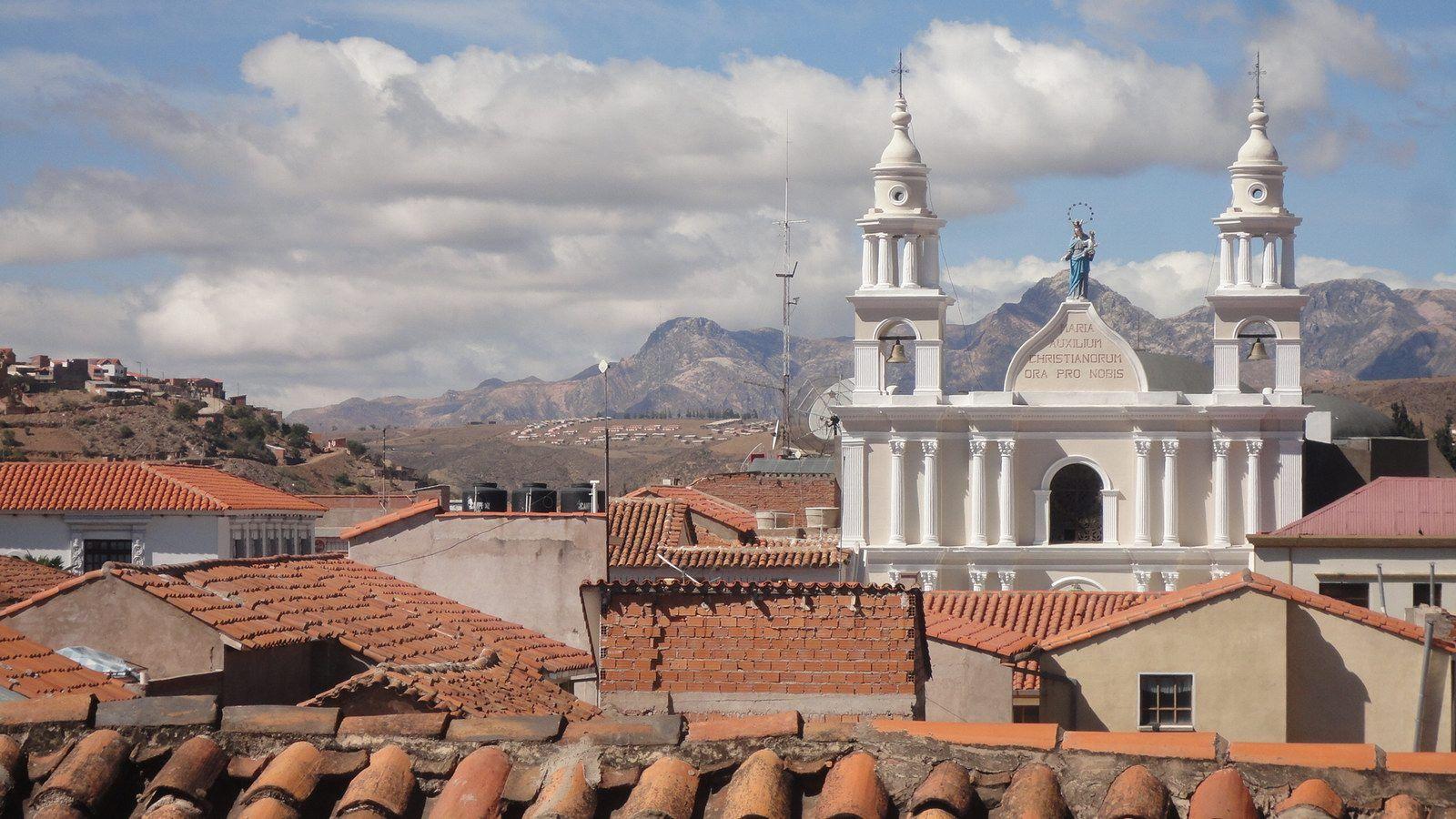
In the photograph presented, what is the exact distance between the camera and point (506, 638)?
20812mm

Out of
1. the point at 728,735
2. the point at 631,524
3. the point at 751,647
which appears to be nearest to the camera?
the point at 728,735

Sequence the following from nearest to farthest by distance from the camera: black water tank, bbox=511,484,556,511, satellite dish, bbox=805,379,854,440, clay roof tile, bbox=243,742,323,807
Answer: clay roof tile, bbox=243,742,323,807 < black water tank, bbox=511,484,556,511 < satellite dish, bbox=805,379,854,440

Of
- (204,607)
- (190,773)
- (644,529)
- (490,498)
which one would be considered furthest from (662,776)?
(644,529)

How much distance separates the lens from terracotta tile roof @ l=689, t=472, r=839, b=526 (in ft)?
181

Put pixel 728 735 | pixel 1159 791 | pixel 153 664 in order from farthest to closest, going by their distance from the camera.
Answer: pixel 153 664 < pixel 728 735 < pixel 1159 791

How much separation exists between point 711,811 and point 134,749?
2.11 m

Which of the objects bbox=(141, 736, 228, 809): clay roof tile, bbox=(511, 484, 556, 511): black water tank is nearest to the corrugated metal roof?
bbox=(511, 484, 556, 511): black water tank

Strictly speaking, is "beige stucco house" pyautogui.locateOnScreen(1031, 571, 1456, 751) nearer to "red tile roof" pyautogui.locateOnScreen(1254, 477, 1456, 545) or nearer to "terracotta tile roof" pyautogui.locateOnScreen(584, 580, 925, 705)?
"terracotta tile roof" pyautogui.locateOnScreen(584, 580, 925, 705)

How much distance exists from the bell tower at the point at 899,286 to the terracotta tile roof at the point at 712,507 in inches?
181

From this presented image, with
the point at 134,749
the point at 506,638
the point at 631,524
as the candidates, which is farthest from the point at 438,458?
the point at 134,749

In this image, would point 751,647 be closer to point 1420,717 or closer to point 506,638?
point 506,638

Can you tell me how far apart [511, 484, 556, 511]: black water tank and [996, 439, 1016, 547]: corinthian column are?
19.2 m

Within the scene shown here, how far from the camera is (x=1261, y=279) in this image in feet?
164

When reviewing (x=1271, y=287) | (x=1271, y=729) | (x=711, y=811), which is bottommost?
(x=1271, y=729)
